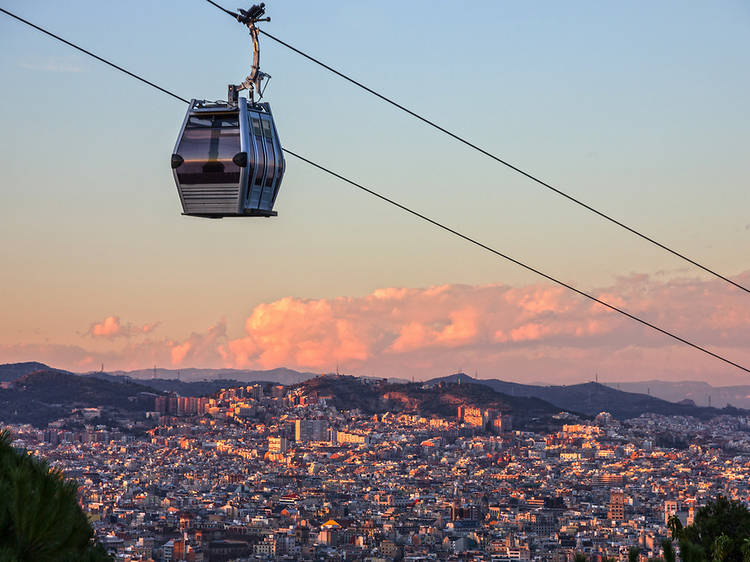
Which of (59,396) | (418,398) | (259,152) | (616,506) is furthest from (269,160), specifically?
(418,398)

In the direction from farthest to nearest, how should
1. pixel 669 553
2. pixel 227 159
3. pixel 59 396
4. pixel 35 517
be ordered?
pixel 59 396
pixel 227 159
pixel 669 553
pixel 35 517

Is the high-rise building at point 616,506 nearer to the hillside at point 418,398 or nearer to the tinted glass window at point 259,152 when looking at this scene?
the hillside at point 418,398

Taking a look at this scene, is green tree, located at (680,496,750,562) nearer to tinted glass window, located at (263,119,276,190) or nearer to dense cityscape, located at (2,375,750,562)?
tinted glass window, located at (263,119,276,190)

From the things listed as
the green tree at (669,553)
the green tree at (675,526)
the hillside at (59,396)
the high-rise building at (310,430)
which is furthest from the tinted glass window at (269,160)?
the high-rise building at (310,430)

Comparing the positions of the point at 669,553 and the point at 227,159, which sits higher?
the point at 227,159

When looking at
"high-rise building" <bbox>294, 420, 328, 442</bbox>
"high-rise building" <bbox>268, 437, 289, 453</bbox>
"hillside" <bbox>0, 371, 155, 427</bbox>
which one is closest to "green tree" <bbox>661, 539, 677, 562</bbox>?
"hillside" <bbox>0, 371, 155, 427</bbox>

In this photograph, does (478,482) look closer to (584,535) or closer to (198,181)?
(584,535)

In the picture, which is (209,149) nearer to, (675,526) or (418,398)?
(675,526)
